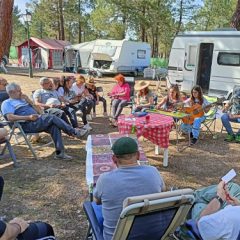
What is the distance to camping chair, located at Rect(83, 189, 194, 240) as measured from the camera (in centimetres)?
172

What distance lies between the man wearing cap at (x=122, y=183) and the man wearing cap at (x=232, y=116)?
4162 millimetres

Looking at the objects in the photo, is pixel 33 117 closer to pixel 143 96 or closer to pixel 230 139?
pixel 143 96

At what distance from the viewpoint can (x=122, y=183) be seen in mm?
2018

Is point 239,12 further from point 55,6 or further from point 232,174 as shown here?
point 55,6

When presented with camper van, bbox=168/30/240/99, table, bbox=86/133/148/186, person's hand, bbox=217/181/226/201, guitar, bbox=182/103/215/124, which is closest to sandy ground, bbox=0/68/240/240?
guitar, bbox=182/103/215/124

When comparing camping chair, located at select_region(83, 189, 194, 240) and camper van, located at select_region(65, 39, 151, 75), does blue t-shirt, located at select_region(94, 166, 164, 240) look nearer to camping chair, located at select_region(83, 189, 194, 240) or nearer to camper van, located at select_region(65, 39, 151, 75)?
camping chair, located at select_region(83, 189, 194, 240)

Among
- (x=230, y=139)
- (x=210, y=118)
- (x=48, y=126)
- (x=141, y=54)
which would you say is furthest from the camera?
(x=141, y=54)

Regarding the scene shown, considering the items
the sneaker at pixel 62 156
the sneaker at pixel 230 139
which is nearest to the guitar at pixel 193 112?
the sneaker at pixel 230 139

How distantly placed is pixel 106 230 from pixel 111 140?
1.80 meters

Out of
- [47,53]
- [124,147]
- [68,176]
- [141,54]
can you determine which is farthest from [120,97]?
[47,53]

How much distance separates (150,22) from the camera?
2631 cm

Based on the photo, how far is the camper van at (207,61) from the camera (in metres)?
9.95

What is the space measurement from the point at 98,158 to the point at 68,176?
3.12 feet

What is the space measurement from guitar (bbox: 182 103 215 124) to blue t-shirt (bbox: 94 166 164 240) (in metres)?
3.70
